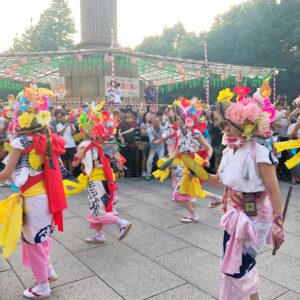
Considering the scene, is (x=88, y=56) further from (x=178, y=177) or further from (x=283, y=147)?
(x=283, y=147)

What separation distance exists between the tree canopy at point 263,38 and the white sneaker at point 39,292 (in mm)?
26381

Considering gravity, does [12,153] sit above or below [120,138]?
above

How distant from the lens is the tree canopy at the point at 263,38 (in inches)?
1047

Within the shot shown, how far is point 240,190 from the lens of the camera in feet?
8.28

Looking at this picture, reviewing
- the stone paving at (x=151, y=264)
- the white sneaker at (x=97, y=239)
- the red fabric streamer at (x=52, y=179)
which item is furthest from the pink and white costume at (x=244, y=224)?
the white sneaker at (x=97, y=239)

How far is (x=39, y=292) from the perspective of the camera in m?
3.12

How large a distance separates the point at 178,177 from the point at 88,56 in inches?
334

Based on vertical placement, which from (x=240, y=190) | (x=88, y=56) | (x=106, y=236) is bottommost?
(x=106, y=236)

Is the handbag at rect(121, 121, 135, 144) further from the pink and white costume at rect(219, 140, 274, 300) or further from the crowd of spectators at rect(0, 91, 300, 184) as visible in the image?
the pink and white costume at rect(219, 140, 274, 300)

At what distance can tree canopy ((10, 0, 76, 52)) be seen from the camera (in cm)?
4400

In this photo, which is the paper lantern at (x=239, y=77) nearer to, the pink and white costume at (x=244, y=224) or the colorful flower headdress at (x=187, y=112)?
the colorful flower headdress at (x=187, y=112)

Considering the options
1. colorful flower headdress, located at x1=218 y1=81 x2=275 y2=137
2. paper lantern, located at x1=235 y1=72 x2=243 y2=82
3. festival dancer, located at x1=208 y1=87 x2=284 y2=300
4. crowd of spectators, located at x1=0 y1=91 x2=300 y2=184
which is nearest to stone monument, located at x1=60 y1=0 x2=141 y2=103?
paper lantern, located at x1=235 y1=72 x2=243 y2=82

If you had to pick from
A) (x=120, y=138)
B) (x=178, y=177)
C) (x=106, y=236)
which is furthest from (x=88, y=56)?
(x=106, y=236)

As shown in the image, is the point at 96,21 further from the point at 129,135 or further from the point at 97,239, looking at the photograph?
the point at 97,239
